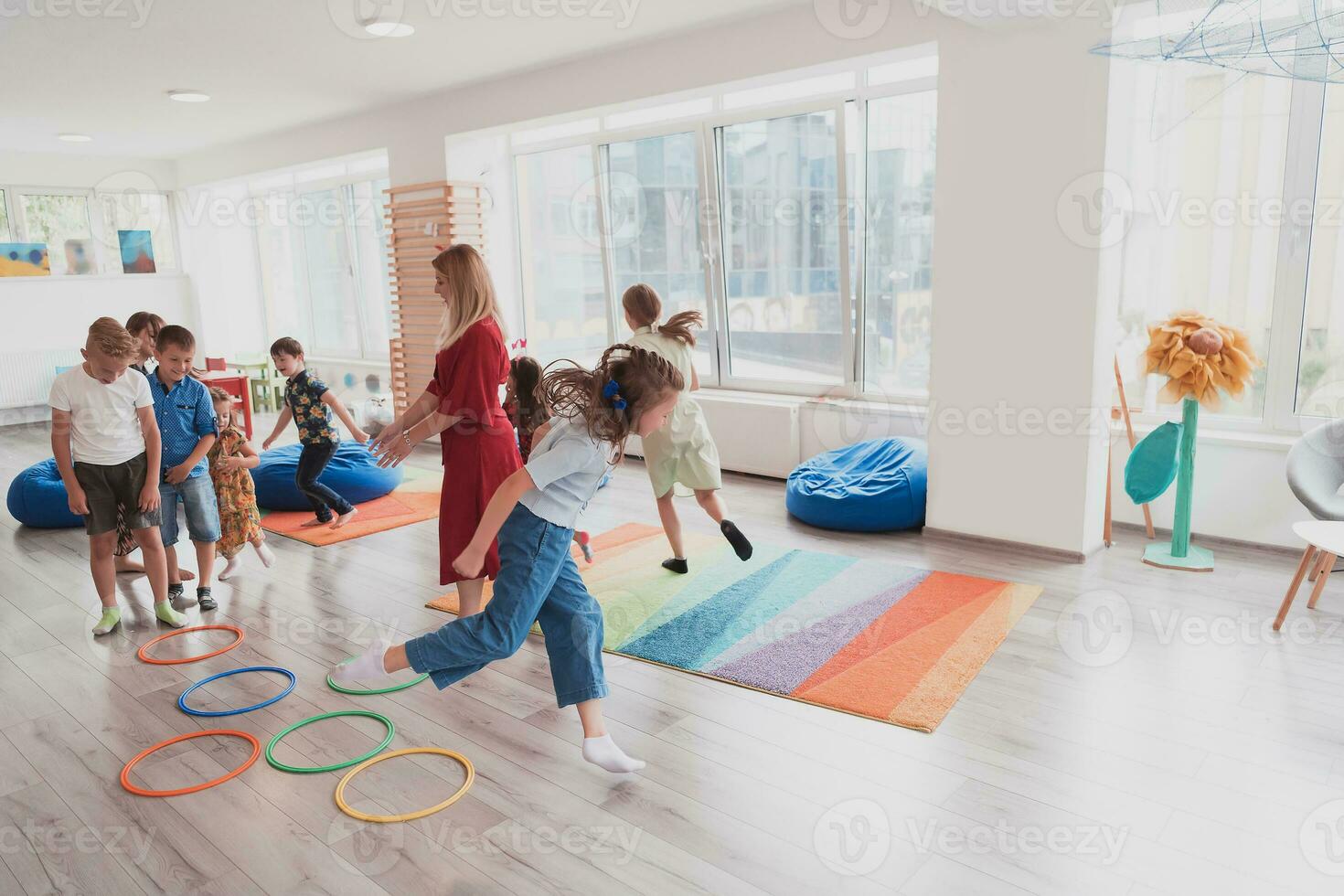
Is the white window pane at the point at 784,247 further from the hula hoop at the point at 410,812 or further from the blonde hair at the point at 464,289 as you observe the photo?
the hula hoop at the point at 410,812

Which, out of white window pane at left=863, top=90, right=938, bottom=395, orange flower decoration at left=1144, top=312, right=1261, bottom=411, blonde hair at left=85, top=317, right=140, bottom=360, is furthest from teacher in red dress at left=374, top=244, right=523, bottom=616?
white window pane at left=863, top=90, right=938, bottom=395

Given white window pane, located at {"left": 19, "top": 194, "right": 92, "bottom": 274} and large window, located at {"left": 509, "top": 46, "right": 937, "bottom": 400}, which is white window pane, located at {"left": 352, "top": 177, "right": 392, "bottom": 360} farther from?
white window pane, located at {"left": 19, "top": 194, "right": 92, "bottom": 274}

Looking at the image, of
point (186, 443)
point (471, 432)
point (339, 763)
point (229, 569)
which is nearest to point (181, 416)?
point (186, 443)

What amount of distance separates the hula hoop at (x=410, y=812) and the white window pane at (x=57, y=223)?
9.36m

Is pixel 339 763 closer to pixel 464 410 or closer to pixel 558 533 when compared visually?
pixel 558 533

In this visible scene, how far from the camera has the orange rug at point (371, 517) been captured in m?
4.98

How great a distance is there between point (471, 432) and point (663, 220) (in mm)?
4065

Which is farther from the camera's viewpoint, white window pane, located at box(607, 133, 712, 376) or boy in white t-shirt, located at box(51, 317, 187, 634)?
white window pane, located at box(607, 133, 712, 376)

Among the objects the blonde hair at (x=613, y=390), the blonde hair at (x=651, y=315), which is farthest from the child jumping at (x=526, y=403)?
the blonde hair at (x=613, y=390)

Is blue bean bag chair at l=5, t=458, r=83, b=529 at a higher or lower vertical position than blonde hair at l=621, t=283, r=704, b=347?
lower

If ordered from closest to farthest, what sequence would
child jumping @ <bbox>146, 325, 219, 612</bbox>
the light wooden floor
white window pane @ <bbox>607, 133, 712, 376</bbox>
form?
the light wooden floor
child jumping @ <bbox>146, 325, 219, 612</bbox>
white window pane @ <bbox>607, 133, 712, 376</bbox>

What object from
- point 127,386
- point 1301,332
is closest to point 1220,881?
point 1301,332

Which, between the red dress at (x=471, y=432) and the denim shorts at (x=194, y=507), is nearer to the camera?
the red dress at (x=471, y=432)

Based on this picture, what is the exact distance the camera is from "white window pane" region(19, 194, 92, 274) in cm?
953
